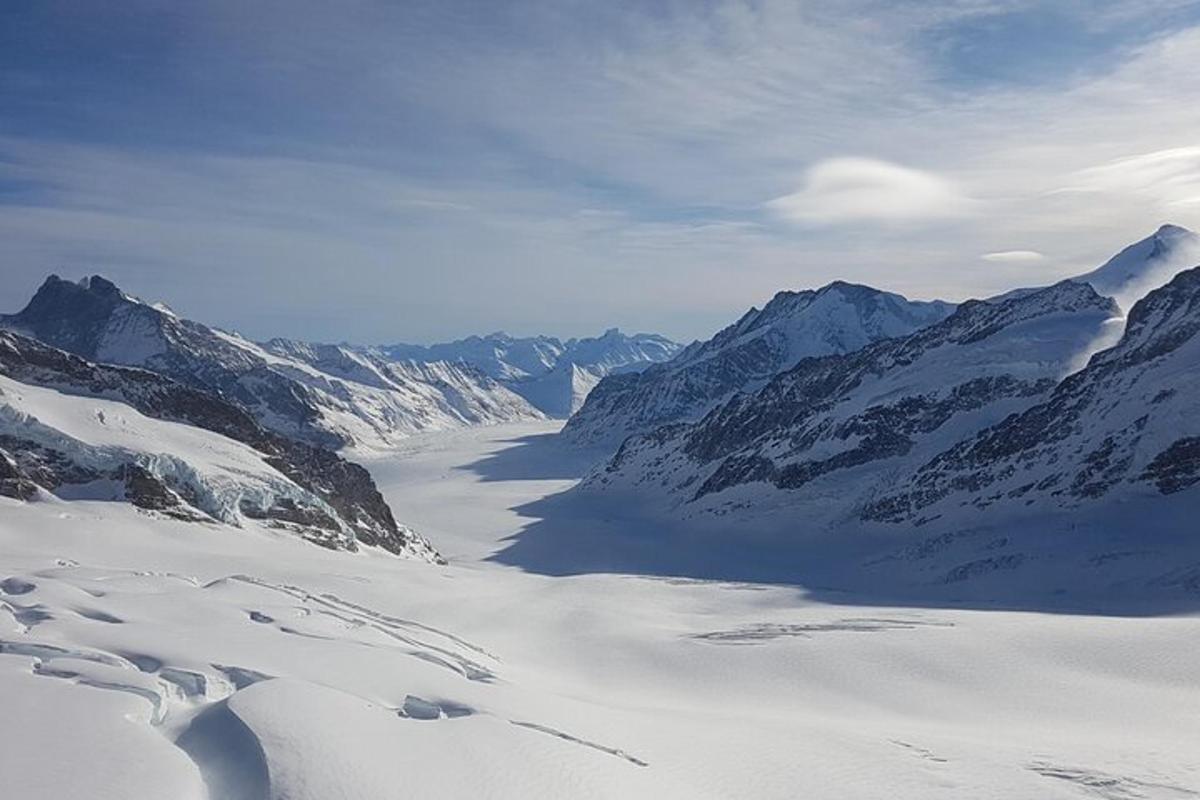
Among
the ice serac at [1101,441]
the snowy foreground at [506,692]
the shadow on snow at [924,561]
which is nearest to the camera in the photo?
the snowy foreground at [506,692]

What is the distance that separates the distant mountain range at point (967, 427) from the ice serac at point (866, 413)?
0.30 m

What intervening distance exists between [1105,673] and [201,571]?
44.2 m

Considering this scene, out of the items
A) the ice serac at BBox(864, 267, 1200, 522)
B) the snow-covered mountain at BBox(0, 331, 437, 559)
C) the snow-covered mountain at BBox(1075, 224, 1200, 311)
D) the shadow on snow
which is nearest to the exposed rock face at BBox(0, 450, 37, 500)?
the snow-covered mountain at BBox(0, 331, 437, 559)

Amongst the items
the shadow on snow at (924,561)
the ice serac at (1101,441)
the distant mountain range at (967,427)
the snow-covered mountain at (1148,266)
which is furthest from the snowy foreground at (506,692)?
the snow-covered mountain at (1148,266)

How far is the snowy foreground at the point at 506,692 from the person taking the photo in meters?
17.0

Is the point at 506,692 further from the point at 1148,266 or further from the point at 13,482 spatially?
the point at 1148,266

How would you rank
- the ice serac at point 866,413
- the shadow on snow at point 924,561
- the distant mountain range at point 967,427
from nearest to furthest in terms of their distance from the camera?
the shadow on snow at point 924,561 < the distant mountain range at point 967,427 < the ice serac at point 866,413

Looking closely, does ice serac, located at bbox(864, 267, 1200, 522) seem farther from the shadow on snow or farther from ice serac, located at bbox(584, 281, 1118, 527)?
ice serac, located at bbox(584, 281, 1118, 527)

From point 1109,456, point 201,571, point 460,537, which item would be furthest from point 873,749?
point 460,537

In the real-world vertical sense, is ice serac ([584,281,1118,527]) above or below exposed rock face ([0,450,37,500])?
above

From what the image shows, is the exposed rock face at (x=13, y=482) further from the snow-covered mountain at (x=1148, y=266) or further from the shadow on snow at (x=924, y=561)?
the snow-covered mountain at (x=1148, y=266)

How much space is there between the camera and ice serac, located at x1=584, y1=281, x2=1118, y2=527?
11600cm

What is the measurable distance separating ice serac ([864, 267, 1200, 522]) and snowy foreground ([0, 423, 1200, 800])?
36673mm

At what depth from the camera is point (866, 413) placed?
410 ft
